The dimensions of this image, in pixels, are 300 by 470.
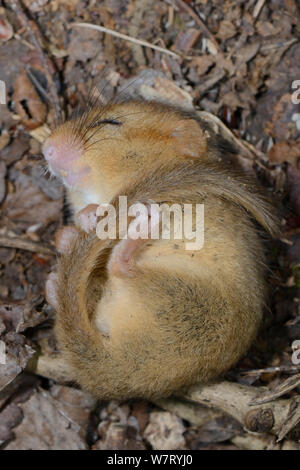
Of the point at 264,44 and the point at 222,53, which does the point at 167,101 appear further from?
the point at 264,44

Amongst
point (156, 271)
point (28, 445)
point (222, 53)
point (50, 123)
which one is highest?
point (222, 53)

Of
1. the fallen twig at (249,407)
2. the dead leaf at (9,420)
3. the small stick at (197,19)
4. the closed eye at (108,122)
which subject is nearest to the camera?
the fallen twig at (249,407)

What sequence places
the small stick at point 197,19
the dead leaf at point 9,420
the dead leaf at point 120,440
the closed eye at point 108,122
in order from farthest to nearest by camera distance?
the small stick at point 197,19 < the dead leaf at point 120,440 < the dead leaf at point 9,420 < the closed eye at point 108,122

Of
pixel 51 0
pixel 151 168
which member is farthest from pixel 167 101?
pixel 51 0

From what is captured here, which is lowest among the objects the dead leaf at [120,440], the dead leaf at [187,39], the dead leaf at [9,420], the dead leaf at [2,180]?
the dead leaf at [120,440]

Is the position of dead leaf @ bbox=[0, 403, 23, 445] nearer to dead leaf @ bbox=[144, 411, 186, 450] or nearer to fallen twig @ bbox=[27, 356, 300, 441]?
fallen twig @ bbox=[27, 356, 300, 441]

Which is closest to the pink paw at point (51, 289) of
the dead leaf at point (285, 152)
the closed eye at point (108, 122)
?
the closed eye at point (108, 122)

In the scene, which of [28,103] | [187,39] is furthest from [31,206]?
[187,39]

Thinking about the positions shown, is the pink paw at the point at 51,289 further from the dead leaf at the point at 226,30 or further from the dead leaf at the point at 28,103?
the dead leaf at the point at 226,30
